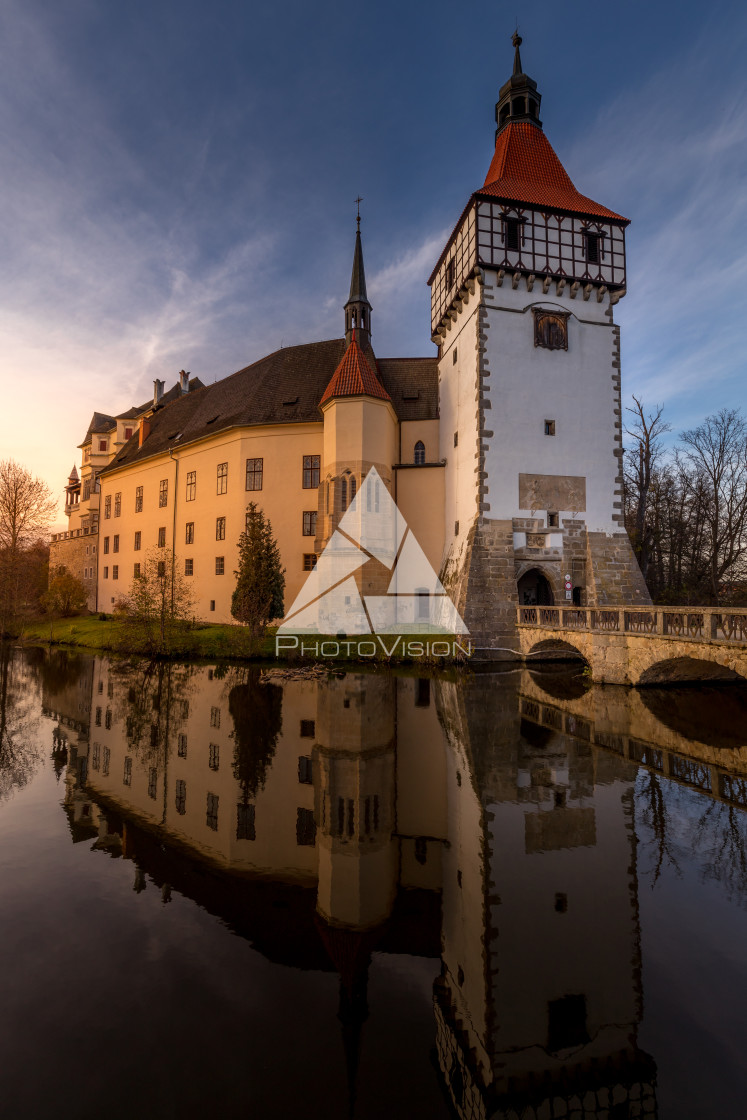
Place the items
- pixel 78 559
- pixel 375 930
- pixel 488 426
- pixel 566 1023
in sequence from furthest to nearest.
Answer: pixel 78 559, pixel 488 426, pixel 375 930, pixel 566 1023

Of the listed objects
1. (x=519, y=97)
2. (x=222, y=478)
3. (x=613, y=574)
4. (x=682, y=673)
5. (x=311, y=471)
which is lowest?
(x=682, y=673)

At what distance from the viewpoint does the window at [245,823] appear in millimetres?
5949

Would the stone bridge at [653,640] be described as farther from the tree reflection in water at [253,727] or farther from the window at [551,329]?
the window at [551,329]

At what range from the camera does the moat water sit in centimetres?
296

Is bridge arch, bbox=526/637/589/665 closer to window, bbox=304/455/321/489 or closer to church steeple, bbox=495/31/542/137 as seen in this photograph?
window, bbox=304/455/321/489

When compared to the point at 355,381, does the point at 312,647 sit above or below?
below

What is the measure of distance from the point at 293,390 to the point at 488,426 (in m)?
11.7

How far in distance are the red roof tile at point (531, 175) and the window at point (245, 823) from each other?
24144 mm

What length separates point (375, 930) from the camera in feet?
14.2

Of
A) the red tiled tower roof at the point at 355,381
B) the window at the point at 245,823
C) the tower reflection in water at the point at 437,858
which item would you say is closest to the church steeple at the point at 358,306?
the red tiled tower roof at the point at 355,381

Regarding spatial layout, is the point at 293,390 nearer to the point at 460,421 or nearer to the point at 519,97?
the point at 460,421

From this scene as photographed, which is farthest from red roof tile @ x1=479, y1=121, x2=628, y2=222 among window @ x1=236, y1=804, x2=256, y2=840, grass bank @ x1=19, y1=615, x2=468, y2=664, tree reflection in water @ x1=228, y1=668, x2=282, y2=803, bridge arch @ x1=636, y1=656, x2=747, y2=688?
window @ x1=236, y1=804, x2=256, y2=840
